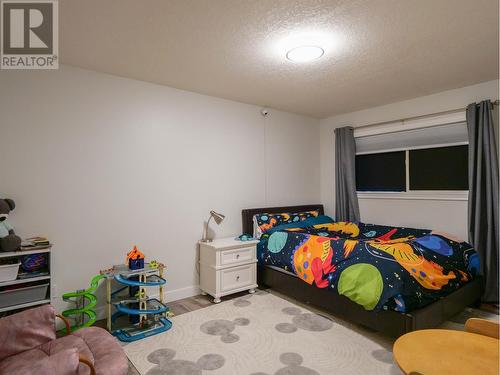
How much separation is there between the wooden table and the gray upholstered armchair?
147 centimetres

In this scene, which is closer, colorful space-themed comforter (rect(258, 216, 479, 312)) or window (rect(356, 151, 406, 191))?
colorful space-themed comforter (rect(258, 216, 479, 312))

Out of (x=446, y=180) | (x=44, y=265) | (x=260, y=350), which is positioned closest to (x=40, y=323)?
(x=44, y=265)

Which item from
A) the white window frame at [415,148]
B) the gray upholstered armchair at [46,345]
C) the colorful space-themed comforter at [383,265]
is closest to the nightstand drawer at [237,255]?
the colorful space-themed comforter at [383,265]

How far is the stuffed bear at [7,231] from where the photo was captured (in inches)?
84.6

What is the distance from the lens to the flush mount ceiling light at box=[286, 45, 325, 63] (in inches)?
94.6

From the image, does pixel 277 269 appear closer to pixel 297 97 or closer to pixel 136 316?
pixel 136 316

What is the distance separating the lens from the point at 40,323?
6.02ft

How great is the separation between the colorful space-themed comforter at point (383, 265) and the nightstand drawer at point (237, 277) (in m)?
0.26

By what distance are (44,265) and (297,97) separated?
3231 mm

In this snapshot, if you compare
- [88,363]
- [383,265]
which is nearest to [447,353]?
[383,265]

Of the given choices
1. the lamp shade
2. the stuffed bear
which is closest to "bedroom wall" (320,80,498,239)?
the lamp shade

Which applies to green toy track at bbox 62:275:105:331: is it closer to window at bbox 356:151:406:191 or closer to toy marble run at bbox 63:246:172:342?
toy marble run at bbox 63:246:172:342

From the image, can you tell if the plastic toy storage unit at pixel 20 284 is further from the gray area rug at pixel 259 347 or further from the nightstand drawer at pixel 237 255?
the nightstand drawer at pixel 237 255

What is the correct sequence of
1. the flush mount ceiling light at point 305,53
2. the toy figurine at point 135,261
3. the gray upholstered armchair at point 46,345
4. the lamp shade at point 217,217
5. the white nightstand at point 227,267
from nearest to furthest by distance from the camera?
the gray upholstered armchair at point 46,345, the flush mount ceiling light at point 305,53, the toy figurine at point 135,261, the white nightstand at point 227,267, the lamp shade at point 217,217
